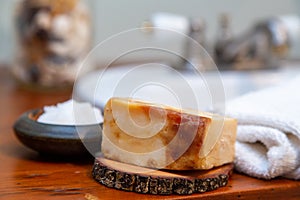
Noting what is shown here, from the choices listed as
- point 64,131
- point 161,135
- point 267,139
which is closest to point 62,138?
point 64,131

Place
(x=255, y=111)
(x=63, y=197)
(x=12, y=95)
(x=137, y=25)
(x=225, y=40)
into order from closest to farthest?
(x=63, y=197) < (x=255, y=111) < (x=12, y=95) < (x=225, y=40) < (x=137, y=25)

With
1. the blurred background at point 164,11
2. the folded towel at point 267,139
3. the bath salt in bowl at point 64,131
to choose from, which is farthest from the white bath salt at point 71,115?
the blurred background at point 164,11

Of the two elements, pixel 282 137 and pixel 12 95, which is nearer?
pixel 282 137

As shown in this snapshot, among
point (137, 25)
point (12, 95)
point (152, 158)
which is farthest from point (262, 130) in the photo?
point (137, 25)

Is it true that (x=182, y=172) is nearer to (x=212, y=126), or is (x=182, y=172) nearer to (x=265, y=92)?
(x=212, y=126)

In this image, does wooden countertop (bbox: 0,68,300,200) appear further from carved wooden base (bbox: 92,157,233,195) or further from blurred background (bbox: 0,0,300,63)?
blurred background (bbox: 0,0,300,63)

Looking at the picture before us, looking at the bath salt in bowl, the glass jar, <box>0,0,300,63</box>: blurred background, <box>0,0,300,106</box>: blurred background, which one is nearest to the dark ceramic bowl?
the bath salt in bowl

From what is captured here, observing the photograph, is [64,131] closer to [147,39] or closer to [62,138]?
[62,138]

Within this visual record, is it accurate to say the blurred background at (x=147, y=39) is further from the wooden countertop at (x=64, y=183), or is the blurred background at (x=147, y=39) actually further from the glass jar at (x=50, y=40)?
the wooden countertop at (x=64, y=183)
